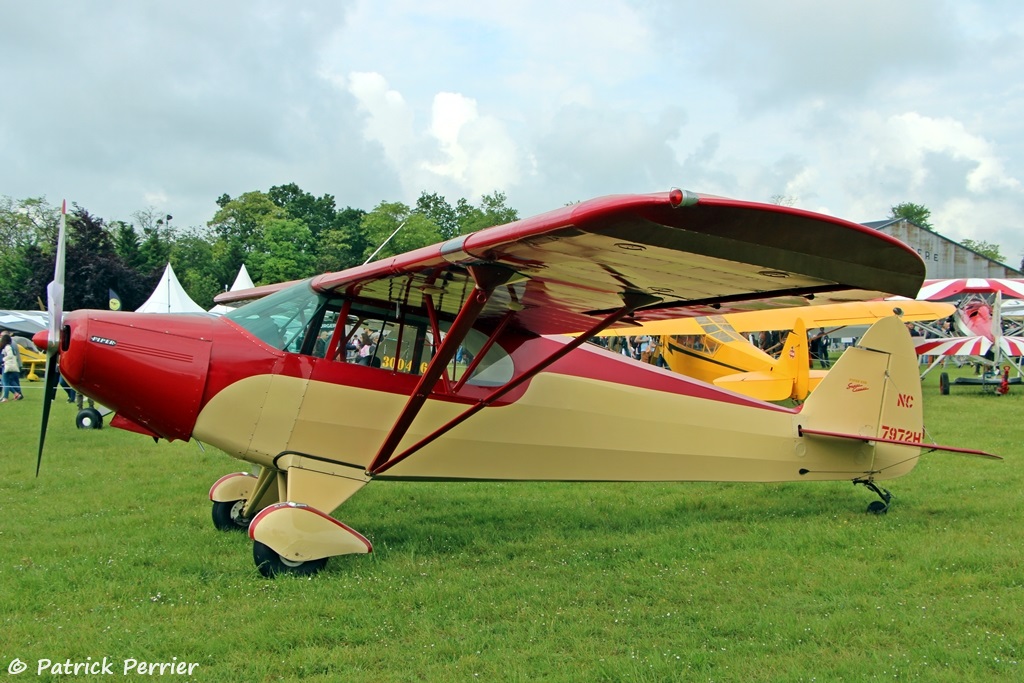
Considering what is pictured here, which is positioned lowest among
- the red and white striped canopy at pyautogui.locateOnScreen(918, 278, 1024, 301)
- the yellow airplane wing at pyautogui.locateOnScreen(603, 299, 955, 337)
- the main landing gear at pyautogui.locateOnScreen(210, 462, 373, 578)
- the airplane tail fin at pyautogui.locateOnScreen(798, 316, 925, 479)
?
the main landing gear at pyautogui.locateOnScreen(210, 462, 373, 578)

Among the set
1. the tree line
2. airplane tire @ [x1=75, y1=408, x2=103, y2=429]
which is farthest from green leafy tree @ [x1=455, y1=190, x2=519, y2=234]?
airplane tire @ [x1=75, y1=408, x2=103, y2=429]

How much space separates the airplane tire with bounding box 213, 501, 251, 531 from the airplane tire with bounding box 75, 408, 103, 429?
320 inches

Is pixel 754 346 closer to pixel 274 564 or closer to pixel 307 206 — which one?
pixel 274 564

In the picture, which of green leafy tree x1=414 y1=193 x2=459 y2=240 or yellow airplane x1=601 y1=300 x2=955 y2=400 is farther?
green leafy tree x1=414 y1=193 x2=459 y2=240

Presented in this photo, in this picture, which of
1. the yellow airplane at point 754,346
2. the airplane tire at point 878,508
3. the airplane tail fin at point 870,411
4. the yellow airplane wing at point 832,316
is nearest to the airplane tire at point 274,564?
the airplane tail fin at point 870,411

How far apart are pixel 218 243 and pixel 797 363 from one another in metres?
73.2

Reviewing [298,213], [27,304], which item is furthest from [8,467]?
[298,213]

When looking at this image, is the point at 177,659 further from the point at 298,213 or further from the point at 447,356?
the point at 298,213

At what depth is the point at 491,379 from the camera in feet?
21.3

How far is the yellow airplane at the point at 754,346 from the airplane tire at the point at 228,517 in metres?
7.99

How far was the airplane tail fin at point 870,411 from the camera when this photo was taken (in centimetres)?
731

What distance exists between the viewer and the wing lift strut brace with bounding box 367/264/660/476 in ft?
15.3

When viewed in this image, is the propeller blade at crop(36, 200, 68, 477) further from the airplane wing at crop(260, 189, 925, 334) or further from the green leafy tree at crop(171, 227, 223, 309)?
the green leafy tree at crop(171, 227, 223, 309)

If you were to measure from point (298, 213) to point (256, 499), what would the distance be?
90.4 m
